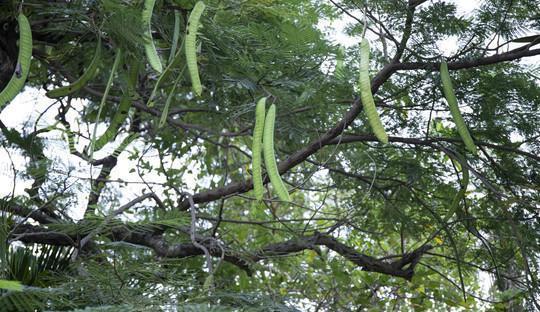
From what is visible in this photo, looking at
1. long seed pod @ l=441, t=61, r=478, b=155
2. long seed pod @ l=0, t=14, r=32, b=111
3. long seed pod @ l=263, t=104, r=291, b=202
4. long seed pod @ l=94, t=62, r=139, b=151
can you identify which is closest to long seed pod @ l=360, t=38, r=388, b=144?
long seed pod @ l=263, t=104, r=291, b=202

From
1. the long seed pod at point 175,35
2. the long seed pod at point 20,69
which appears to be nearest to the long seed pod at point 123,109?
the long seed pod at point 175,35

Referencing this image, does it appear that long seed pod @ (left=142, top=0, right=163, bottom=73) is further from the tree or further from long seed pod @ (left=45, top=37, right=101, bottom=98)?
long seed pod @ (left=45, top=37, right=101, bottom=98)

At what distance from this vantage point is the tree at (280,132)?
2729 millimetres

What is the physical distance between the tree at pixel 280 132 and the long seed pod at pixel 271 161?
1.19 feet

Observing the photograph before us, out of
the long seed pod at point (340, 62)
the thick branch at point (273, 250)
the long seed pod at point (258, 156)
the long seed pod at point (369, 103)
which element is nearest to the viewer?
the long seed pod at point (369, 103)

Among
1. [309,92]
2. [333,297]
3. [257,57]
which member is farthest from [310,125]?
[333,297]

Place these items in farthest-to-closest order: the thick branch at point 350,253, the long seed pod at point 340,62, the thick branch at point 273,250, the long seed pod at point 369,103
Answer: the thick branch at point 350,253
the thick branch at point 273,250
the long seed pod at point 340,62
the long seed pod at point 369,103

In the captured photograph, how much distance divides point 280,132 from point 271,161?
1.52 meters

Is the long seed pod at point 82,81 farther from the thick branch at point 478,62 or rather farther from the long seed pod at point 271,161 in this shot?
the thick branch at point 478,62

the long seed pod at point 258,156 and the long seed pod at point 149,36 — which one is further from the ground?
the long seed pod at point 149,36

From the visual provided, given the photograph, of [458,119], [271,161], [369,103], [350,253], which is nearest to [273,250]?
[350,253]

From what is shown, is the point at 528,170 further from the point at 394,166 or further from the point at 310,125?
the point at 310,125

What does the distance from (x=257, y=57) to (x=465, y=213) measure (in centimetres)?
158

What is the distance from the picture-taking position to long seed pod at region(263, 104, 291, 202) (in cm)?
215
